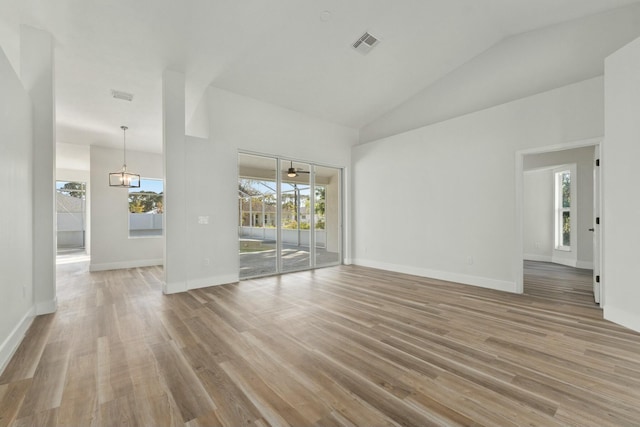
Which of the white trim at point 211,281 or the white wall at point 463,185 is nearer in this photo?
the white wall at point 463,185

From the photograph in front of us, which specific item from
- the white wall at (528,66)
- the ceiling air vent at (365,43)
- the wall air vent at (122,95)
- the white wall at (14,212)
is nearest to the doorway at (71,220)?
the wall air vent at (122,95)

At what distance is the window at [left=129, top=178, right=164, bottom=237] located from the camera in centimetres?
742

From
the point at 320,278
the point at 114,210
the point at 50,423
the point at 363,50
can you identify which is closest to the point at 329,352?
the point at 50,423

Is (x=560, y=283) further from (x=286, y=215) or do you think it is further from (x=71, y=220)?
(x=71, y=220)

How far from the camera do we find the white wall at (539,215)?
7301 millimetres

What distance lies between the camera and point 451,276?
5.22 metres

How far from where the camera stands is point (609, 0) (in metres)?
3.76

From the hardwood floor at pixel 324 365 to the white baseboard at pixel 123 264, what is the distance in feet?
11.1

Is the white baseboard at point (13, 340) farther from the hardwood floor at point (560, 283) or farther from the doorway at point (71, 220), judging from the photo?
the doorway at point (71, 220)

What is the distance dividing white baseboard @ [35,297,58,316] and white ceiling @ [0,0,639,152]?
10.6 feet

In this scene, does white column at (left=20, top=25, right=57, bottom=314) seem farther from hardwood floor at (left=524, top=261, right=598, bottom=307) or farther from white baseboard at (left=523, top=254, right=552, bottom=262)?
white baseboard at (left=523, top=254, right=552, bottom=262)

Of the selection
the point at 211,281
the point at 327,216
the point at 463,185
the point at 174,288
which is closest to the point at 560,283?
the point at 463,185

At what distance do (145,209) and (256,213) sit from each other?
3943mm

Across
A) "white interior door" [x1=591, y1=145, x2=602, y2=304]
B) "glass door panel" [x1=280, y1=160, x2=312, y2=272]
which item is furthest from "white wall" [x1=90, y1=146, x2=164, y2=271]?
"white interior door" [x1=591, y1=145, x2=602, y2=304]
